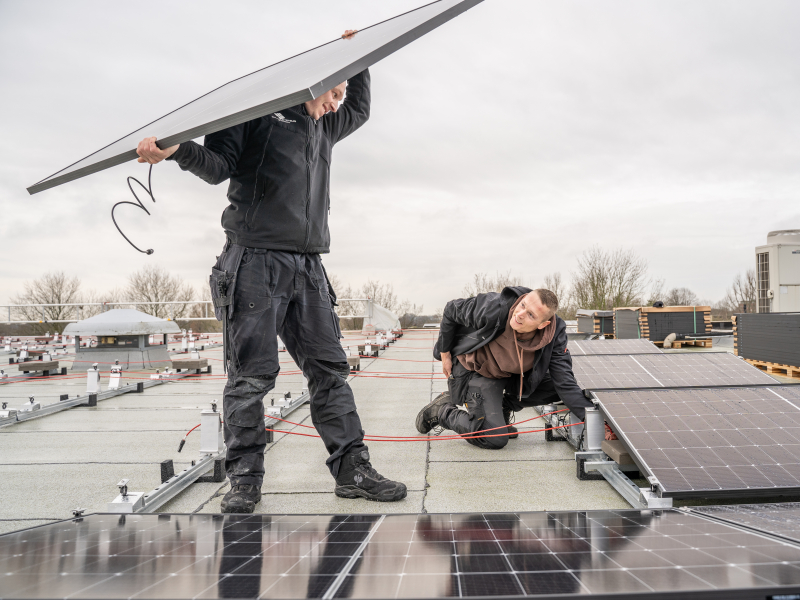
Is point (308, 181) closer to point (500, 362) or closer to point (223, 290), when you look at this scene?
point (223, 290)

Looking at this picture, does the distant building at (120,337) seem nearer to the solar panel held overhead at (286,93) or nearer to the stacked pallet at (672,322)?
the solar panel held overhead at (286,93)

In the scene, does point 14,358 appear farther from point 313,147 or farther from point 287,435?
point 313,147

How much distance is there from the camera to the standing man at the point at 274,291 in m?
2.54

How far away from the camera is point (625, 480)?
2.68 m

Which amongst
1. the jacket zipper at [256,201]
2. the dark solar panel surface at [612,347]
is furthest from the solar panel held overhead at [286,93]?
the dark solar panel surface at [612,347]

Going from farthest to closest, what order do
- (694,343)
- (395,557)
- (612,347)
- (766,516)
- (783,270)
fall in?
1. (783,270)
2. (694,343)
3. (612,347)
4. (766,516)
5. (395,557)

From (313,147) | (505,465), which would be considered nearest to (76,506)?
(313,147)

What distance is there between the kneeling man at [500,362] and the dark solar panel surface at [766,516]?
1.33 m

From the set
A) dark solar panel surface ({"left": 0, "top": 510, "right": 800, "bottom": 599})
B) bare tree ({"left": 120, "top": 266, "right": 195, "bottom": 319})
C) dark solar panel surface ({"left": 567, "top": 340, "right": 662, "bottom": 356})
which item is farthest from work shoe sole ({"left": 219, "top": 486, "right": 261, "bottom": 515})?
bare tree ({"left": 120, "top": 266, "right": 195, "bottom": 319})

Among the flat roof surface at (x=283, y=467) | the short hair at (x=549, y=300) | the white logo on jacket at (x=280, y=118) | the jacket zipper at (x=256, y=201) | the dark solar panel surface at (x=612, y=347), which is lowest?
the flat roof surface at (x=283, y=467)

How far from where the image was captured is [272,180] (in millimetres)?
2596

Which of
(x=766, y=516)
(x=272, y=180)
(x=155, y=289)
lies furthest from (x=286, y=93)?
(x=155, y=289)

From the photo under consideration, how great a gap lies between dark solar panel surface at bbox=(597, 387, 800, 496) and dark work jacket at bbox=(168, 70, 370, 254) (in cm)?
202

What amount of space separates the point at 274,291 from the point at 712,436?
2410mm
